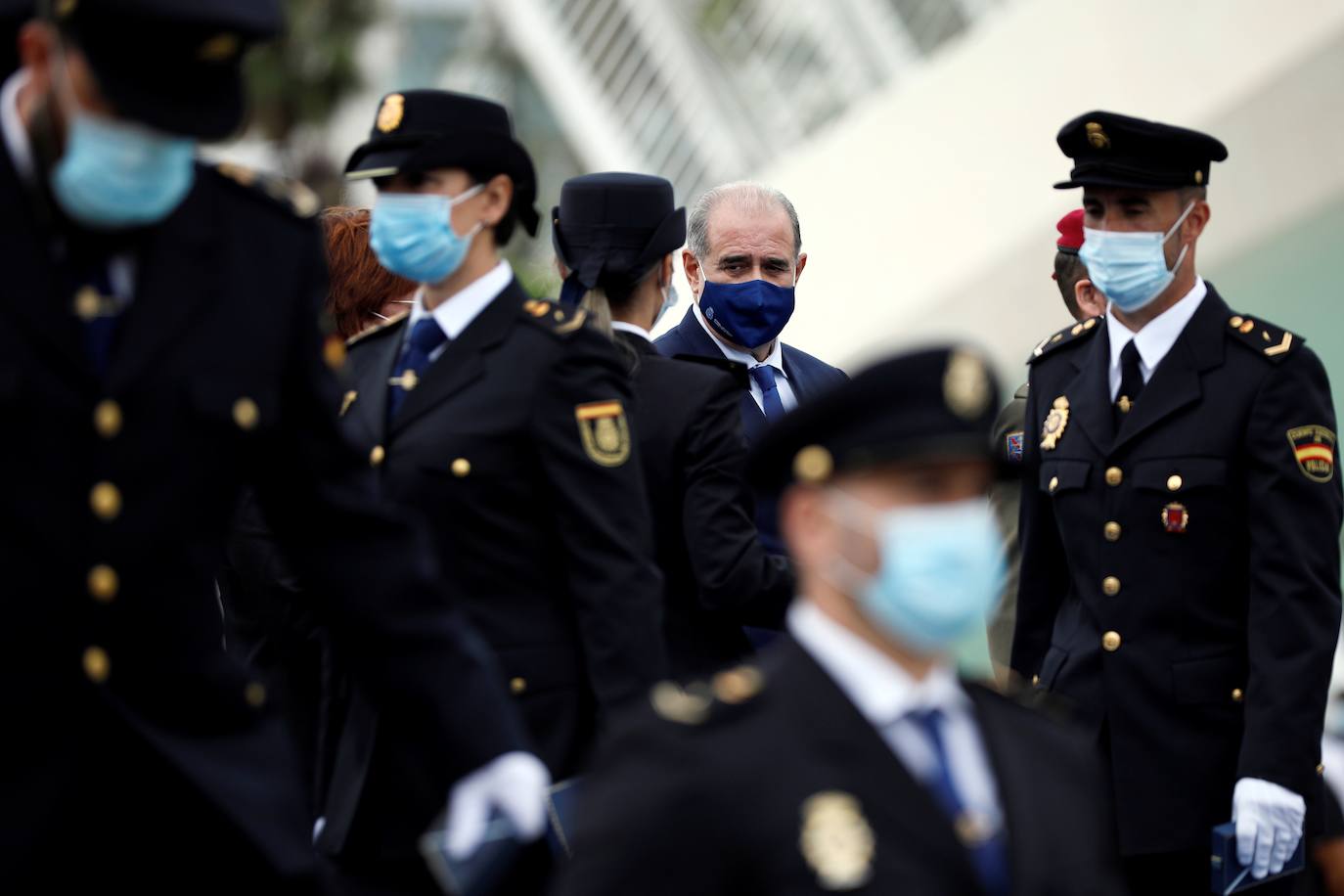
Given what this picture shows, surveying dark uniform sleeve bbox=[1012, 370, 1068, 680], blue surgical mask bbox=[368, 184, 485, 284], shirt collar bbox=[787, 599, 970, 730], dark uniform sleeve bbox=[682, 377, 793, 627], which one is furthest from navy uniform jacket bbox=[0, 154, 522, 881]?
dark uniform sleeve bbox=[1012, 370, 1068, 680]

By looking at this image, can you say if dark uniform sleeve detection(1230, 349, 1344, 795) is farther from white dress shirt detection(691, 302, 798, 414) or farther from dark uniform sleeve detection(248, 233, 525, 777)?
dark uniform sleeve detection(248, 233, 525, 777)

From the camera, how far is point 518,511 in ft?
14.8

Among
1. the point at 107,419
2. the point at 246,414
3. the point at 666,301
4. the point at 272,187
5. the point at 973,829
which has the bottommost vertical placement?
the point at 666,301

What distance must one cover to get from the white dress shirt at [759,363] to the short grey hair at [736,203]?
0.74ft

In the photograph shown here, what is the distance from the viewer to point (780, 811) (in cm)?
277

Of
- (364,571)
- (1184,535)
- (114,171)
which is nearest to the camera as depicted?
(114,171)

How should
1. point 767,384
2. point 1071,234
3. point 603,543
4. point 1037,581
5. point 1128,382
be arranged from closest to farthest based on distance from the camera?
point 603,543 → point 1128,382 → point 1037,581 → point 767,384 → point 1071,234

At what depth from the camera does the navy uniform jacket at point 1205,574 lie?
5.04 metres

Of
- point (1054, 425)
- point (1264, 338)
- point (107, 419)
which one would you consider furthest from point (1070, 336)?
point (107, 419)

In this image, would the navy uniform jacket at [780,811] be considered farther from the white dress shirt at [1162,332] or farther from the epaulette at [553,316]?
the white dress shirt at [1162,332]

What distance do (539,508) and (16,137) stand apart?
5.20 feet

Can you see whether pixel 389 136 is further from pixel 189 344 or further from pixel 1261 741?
pixel 1261 741

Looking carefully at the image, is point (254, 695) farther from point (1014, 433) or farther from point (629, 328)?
point (1014, 433)

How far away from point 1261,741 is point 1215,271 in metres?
8.42
